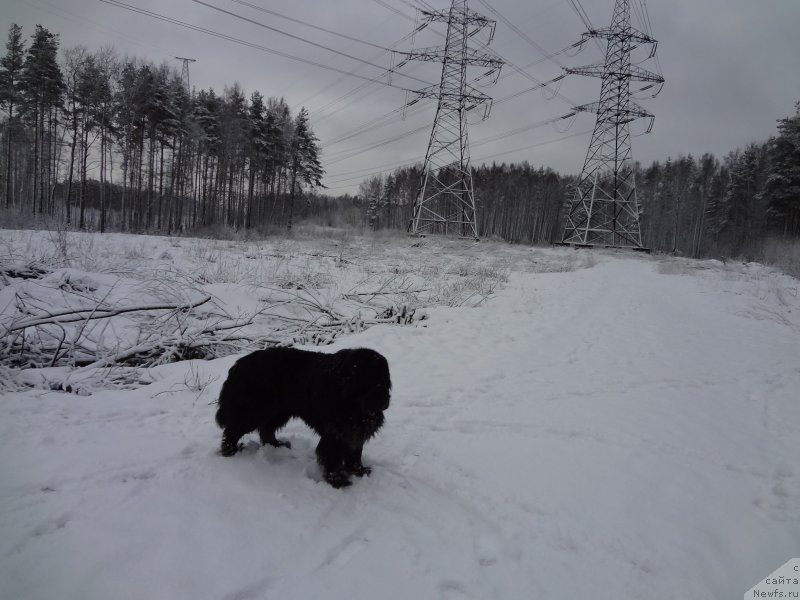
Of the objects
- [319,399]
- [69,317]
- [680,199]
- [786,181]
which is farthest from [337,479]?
[680,199]

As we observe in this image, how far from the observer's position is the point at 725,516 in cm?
233

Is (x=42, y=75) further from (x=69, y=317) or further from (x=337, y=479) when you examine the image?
(x=337, y=479)

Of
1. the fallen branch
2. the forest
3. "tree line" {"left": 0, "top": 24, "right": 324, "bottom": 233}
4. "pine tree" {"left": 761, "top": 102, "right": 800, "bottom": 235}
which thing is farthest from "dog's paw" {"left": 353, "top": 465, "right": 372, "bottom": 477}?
"pine tree" {"left": 761, "top": 102, "right": 800, "bottom": 235}

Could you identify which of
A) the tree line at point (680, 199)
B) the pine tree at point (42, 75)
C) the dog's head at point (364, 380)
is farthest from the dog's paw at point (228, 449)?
the tree line at point (680, 199)

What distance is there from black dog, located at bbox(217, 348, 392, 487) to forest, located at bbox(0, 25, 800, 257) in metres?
14.3

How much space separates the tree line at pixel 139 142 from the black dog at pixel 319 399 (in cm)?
2321

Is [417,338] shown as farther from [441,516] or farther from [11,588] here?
[11,588]

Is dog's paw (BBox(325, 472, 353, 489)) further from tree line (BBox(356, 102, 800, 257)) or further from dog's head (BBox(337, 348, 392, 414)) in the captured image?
tree line (BBox(356, 102, 800, 257))

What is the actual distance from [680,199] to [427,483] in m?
68.0

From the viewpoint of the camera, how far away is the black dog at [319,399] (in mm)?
2338

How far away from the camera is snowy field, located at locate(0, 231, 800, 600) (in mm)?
1724

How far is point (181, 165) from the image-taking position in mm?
32406

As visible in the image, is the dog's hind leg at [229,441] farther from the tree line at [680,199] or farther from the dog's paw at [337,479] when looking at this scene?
the tree line at [680,199]

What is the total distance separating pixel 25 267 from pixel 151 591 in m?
7.05
